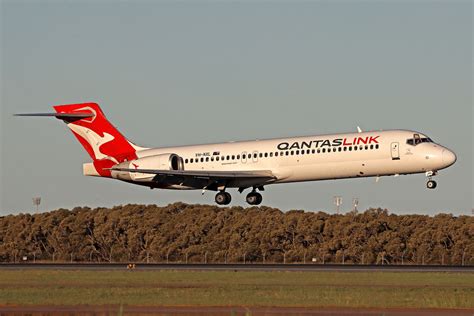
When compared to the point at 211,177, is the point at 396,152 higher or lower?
higher

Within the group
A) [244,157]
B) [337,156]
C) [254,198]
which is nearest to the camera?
[337,156]

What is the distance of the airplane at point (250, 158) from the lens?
194 ft

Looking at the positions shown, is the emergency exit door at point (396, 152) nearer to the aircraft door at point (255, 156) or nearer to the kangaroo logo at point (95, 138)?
the aircraft door at point (255, 156)

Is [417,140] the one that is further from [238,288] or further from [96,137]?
[96,137]

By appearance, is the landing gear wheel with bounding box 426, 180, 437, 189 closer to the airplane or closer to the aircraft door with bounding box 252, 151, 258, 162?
the airplane

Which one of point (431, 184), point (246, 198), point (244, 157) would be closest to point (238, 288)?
point (431, 184)

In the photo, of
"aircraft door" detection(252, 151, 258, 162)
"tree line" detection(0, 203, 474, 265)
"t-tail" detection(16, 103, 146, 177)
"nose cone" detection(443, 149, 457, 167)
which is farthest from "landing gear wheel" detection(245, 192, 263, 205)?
"tree line" detection(0, 203, 474, 265)

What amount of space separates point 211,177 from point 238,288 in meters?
19.3

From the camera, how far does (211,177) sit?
209 feet

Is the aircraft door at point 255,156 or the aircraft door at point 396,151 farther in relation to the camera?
the aircraft door at point 255,156

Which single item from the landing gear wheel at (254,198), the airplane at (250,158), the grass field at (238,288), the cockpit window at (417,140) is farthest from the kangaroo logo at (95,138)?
the cockpit window at (417,140)

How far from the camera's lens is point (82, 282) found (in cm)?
4866

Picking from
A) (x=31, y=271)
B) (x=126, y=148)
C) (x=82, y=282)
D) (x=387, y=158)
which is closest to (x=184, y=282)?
(x=82, y=282)

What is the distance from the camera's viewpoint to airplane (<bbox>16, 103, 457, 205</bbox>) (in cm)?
5900
